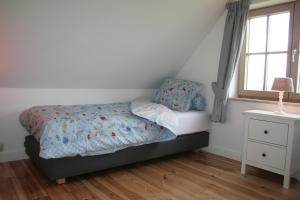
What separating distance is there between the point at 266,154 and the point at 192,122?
967mm

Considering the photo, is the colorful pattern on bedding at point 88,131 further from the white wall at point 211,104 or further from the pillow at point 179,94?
the white wall at point 211,104

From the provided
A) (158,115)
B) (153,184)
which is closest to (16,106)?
(158,115)

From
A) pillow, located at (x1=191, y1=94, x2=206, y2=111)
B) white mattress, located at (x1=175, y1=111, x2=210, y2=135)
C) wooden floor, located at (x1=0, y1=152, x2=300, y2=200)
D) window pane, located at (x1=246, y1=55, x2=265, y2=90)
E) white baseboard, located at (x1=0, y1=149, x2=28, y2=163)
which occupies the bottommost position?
wooden floor, located at (x1=0, y1=152, x2=300, y2=200)

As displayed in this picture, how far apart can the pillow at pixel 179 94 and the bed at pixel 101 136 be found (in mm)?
160

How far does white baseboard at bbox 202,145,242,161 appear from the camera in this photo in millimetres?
3139

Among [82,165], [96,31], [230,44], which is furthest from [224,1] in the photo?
[82,165]

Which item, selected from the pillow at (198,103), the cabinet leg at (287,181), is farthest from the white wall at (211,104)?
the cabinet leg at (287,181)

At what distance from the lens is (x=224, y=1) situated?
3121mm

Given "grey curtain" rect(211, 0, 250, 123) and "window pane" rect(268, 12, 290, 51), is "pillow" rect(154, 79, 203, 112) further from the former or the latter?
"window pane" rect(268, 12, 290, 51)

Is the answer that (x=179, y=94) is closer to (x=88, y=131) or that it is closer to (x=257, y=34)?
(x=257, y=34)

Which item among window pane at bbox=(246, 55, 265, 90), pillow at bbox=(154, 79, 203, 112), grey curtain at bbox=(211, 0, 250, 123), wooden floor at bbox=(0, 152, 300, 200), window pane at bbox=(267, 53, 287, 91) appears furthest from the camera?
pillow at bbox=(154, 79, 203, 112)

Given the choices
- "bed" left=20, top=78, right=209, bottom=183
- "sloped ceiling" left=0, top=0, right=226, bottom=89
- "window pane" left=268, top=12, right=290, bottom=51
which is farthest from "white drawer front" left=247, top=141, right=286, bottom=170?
"sloped ceiling" left=0, top=0, right=226, bottom=89

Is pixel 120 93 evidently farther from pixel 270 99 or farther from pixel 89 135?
pixel 270 99

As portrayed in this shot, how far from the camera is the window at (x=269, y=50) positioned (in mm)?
2721
